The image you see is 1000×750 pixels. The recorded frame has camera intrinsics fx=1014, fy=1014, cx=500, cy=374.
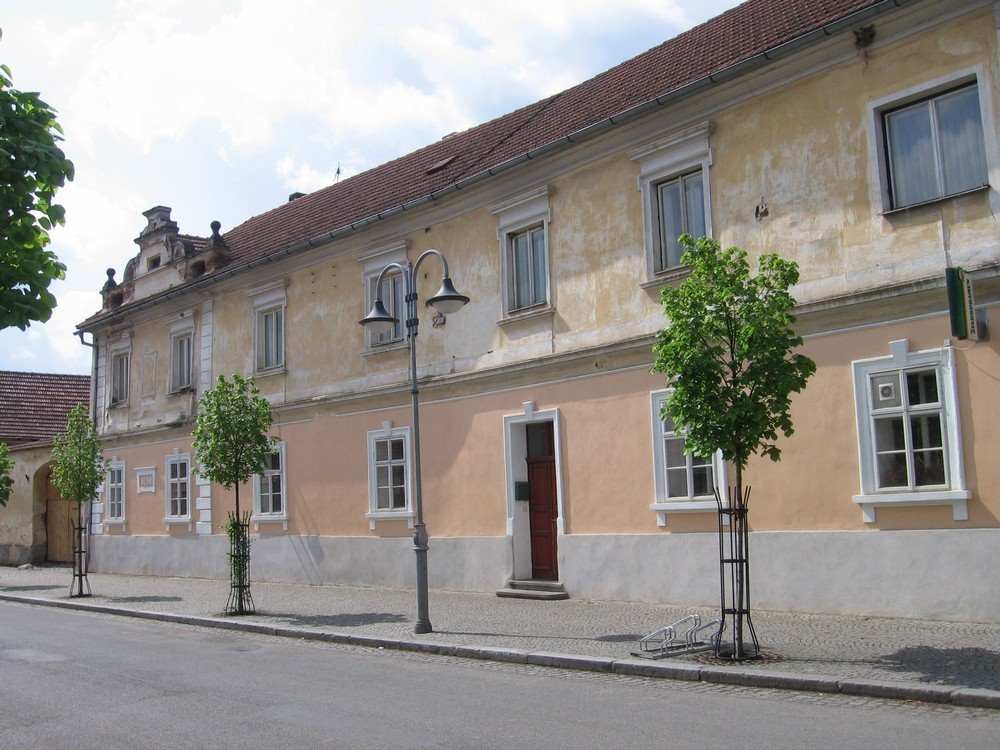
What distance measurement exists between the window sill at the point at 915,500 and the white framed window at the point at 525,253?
611 cm

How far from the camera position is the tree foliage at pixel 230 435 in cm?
1631

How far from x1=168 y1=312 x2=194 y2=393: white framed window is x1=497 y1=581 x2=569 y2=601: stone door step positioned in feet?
38.9

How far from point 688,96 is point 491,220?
14.7ft

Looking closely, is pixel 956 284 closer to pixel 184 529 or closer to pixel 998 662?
pixel 998 662

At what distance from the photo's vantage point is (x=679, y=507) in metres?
14.1

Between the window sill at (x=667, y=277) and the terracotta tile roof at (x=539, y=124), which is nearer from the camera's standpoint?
the window sill at (x=667, y=277)

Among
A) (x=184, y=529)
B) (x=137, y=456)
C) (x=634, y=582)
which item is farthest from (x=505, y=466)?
(x=137, y=456)

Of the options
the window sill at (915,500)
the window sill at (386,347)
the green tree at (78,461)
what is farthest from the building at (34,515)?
the window sill at (915,500)

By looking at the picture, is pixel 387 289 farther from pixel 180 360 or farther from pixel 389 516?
pixel 180 360

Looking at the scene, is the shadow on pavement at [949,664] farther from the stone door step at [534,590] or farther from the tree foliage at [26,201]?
the tree foliage at [26,201]

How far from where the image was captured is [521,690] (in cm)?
915

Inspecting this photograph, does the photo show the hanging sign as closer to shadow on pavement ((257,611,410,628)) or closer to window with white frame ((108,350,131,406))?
shadow on pavement ((257,611,410,628))

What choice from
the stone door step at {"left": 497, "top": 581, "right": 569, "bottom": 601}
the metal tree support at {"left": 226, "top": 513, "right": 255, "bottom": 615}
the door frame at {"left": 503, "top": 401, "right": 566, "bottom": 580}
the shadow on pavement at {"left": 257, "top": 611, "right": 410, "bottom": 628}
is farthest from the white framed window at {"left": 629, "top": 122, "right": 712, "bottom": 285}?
the metal tree support at {"left": 226, "top": 513, "right": 255, "bottom": 615}

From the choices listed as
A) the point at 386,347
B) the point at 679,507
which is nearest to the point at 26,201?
the point at 679,507
